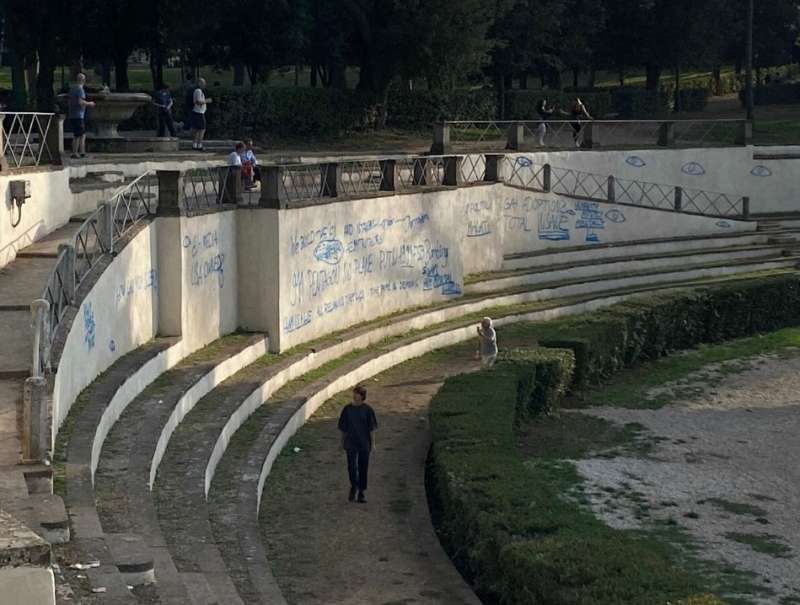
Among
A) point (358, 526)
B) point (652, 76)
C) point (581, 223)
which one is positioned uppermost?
point (652, 76)

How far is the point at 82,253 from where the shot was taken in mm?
17328

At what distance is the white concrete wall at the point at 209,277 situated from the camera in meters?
20.7

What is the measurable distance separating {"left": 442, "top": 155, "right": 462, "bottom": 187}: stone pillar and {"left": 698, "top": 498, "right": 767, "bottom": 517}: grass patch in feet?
43.4

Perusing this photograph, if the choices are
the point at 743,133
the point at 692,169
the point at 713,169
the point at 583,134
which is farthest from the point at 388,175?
the point at 743,133

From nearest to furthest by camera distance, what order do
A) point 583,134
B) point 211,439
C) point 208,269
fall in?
1. point 211,439
2. point 208,269
3. point 583,134

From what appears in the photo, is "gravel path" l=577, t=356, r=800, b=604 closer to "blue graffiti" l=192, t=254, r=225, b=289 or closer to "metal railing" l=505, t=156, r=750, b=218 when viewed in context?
"blue graffiti" l=192, t=254, r=225, b=289

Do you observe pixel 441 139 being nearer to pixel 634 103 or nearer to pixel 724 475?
pixel 724 475

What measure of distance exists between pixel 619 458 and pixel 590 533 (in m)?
6.01

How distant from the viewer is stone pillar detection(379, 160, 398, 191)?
27155 millimetres

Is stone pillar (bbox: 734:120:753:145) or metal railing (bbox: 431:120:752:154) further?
stone pillar (bbox: 734:120:753:145)

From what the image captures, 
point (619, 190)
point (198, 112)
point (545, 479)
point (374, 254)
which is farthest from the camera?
point (619, 190)

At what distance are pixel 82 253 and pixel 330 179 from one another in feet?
26.7

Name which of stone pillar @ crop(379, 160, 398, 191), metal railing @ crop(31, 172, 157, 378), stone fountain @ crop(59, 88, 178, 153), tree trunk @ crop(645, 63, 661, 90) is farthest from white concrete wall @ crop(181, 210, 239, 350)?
tree trunk @ crop(645, 63, 661, 90)

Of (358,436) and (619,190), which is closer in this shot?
(358,436)
